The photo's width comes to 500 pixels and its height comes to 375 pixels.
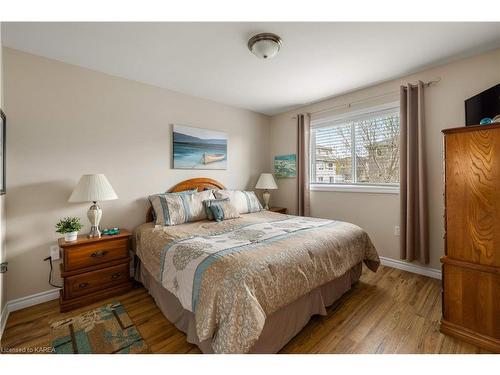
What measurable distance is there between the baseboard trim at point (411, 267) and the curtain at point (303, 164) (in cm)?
124

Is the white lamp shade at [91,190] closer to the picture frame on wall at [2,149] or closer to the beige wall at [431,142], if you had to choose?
the picture frame on wall at [2,149]

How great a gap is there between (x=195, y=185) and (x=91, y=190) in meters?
1.34

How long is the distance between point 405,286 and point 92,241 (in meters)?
3.25

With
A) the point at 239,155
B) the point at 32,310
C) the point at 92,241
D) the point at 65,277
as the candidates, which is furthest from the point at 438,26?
the point at 32,310

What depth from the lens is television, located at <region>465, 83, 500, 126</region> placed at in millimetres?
1903

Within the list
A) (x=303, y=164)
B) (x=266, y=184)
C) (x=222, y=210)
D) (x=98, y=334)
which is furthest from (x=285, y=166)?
(x=98, y=334)

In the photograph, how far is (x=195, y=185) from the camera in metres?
3.21

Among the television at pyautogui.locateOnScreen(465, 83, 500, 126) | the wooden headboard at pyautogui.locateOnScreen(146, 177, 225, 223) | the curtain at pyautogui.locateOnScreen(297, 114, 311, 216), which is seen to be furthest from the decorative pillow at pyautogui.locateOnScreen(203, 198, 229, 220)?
the television at pyautogui.locateOnScreen(465, 83, 500, 126)

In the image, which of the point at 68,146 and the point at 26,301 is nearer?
the point at 26,301

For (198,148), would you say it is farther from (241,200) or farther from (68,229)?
(68,229)

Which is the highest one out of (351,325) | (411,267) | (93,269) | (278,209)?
(278,209)

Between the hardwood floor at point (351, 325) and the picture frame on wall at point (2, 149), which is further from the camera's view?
the picture frame on wall at point (2, 149)

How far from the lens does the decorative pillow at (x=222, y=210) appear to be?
2.67m

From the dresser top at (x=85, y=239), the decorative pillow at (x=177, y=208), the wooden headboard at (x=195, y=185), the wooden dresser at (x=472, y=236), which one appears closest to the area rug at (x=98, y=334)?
the dresser top at (x=85, y=239)
